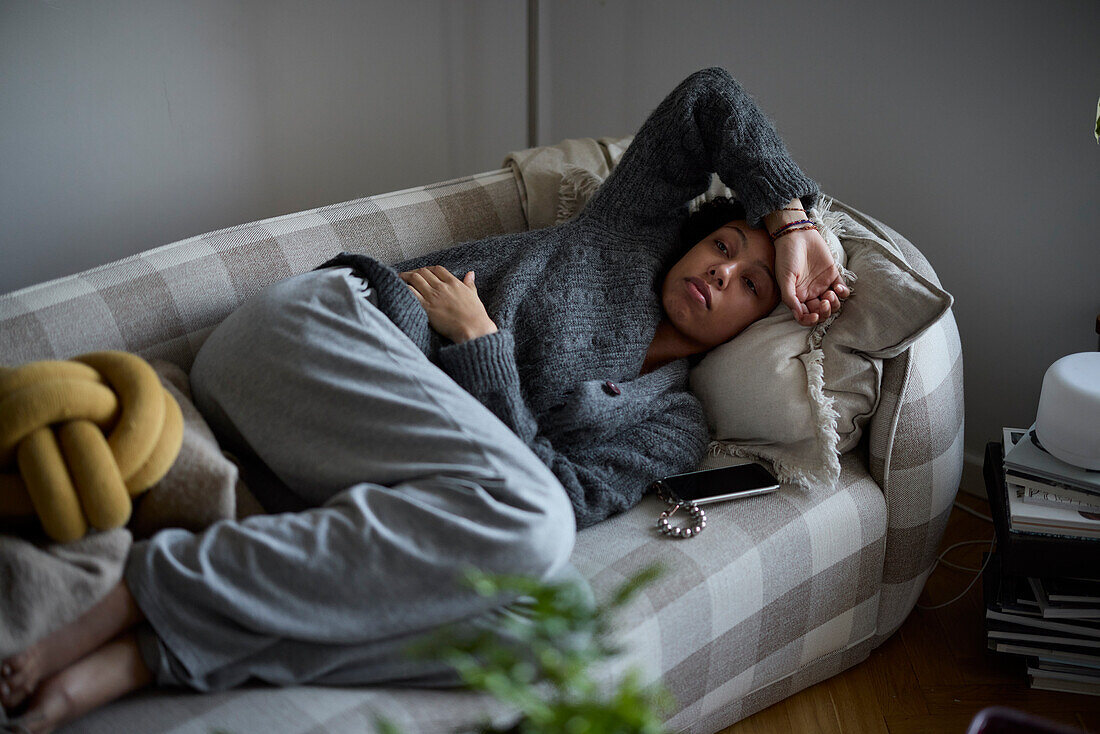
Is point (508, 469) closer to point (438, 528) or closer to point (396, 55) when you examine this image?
point (438, 528)

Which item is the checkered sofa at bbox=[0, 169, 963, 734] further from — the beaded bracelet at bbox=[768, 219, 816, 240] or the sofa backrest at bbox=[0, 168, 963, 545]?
the beaded bracelet at bbox=[768, 219, 816, 240]

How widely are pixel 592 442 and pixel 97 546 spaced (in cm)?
73

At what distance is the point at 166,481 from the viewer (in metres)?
1.09

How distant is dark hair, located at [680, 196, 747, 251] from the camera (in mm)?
1714

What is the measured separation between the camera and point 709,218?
1738mm

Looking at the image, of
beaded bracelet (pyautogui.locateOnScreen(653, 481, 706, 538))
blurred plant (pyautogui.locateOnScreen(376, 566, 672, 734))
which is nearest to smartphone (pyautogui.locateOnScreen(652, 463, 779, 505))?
beaded bracelet (pyautogui.locateOnScreen(653, 481, 706, 538))

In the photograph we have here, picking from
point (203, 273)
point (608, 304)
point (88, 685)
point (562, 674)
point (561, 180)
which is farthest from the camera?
point (561, 180)

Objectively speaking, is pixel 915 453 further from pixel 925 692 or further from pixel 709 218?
pixel 709 218

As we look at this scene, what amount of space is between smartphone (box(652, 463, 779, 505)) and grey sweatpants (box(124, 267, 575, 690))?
289mm

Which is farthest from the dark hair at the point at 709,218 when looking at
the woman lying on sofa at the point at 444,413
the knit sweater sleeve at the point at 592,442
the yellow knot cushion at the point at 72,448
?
the yellow knot cushion at the point at 72,448

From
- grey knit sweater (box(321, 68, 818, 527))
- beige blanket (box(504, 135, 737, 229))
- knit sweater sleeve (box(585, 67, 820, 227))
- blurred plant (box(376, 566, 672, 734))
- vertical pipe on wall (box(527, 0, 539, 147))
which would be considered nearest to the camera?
blurred plant (box(376, 566, 672, 734))

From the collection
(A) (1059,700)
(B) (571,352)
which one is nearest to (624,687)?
(B) (571,352)

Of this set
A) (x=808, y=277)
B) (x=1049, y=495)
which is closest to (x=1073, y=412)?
(x=1049, y=495)

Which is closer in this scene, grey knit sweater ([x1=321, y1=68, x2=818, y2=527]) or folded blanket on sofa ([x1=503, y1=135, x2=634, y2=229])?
grey knit sweater ([x1=321, y1=68, x2=818, y2=527])
